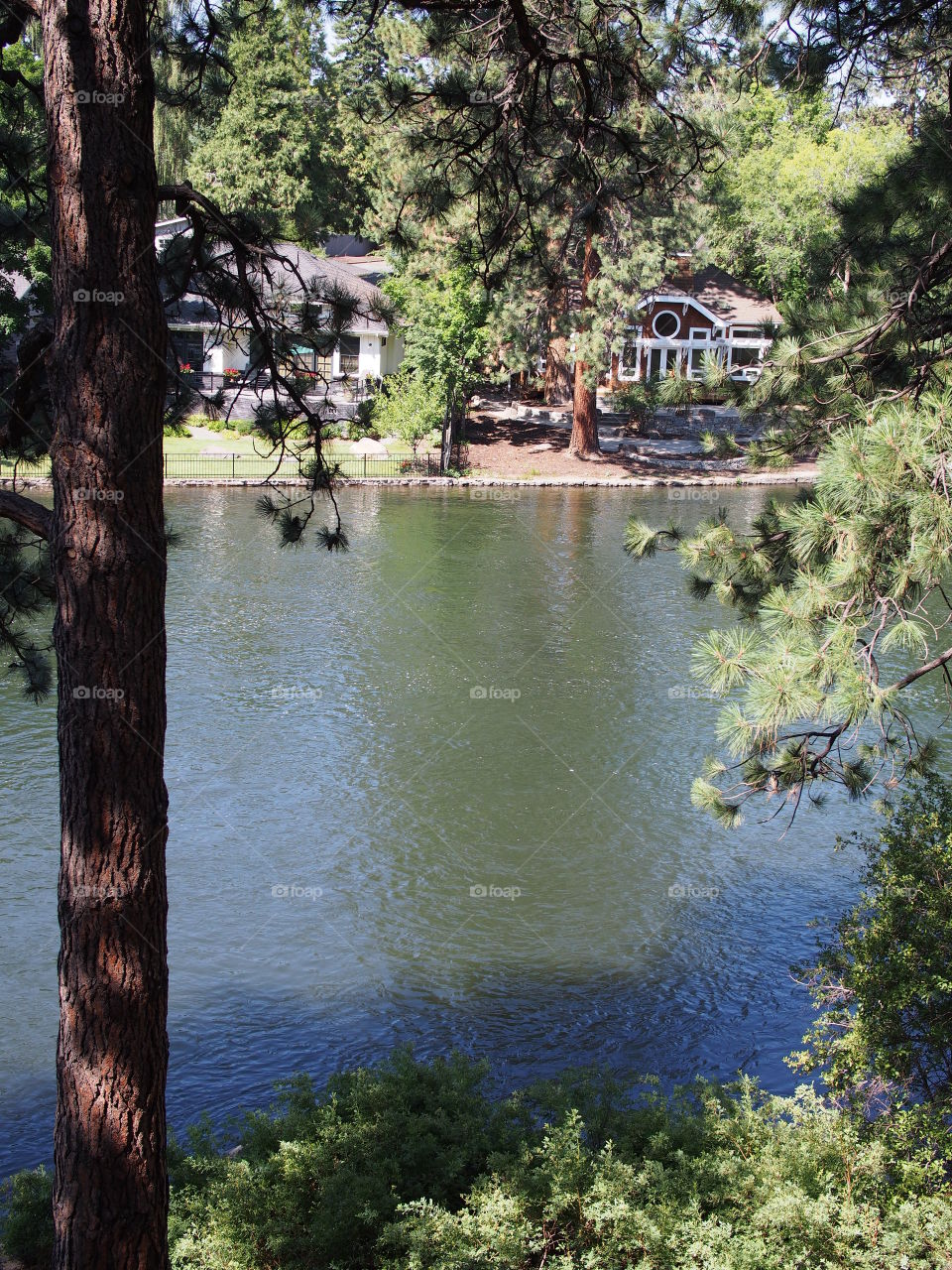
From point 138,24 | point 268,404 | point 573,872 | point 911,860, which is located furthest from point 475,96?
point 573,872

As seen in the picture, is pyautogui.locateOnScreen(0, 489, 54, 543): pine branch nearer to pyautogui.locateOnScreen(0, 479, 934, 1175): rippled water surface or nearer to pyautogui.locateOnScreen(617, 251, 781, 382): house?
pyautogui.locateOnScreen(0, 479, 934, 1175): rippled water surface

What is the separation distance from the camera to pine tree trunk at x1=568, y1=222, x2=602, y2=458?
104 feet

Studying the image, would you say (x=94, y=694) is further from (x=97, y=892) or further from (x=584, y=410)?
(x=584, y=410)

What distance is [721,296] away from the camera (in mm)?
44938

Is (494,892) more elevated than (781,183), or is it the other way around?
(781,183)

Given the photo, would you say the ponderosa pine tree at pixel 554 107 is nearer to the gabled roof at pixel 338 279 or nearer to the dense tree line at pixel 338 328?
the dense tree line at pixel 338 328

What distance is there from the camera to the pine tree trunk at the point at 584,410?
104 feet

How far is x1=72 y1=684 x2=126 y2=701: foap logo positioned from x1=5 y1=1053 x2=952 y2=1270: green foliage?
87.8 inches

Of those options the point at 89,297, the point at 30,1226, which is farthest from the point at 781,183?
the point at 30,1226

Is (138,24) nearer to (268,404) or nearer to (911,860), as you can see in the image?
(268,404)

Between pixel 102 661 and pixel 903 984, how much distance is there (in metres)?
3.63

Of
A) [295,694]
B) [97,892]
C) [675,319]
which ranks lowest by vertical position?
[295,694]

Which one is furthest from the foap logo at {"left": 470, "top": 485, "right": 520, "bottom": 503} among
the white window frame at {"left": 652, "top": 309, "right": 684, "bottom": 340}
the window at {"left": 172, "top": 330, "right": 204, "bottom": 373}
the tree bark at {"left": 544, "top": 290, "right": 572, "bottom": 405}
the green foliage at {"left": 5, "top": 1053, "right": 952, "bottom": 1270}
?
the green foliage at {"left": 5, "top": 1053, "right": 952, "bottom": 1270}

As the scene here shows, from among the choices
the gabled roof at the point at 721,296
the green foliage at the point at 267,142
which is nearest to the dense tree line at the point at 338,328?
the green foliage at the point at 267,142
